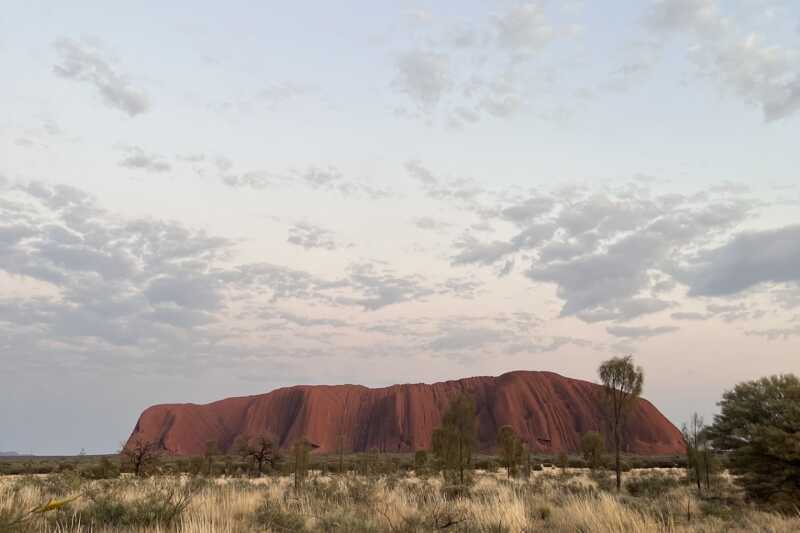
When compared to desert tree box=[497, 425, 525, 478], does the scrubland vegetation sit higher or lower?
higher

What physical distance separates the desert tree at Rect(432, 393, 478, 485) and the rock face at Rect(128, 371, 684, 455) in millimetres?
86237

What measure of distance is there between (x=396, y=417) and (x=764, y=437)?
136547 millimetres

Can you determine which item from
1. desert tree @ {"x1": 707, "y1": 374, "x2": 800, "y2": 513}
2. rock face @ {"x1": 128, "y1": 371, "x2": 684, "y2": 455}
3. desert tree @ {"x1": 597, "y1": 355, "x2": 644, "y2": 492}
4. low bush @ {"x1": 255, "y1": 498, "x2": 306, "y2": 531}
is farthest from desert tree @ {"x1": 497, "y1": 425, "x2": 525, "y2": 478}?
rock face @ {"x1": 128, "y1": 371, "x2": 684, "y2": 455}

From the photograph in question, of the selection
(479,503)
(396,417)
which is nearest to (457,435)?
(479,503)

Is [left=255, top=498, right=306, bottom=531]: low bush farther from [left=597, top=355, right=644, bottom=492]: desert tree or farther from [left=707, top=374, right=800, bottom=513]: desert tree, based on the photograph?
[left=597, top=355, right=644, bottom=492]: desert tree

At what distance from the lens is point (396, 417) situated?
14612 cm

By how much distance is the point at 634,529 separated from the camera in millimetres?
7543

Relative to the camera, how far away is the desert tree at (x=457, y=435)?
38875mm

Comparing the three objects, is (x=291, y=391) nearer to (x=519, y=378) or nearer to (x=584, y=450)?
(x=519, y=378)

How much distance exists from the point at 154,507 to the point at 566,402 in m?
143

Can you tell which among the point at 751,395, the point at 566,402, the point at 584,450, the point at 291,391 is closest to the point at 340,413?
the point at 291,391

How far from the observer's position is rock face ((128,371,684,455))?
13050 cm

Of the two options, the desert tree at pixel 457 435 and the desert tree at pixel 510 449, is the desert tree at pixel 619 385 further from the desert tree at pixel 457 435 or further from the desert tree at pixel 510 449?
the desert tree at pixel 510 449

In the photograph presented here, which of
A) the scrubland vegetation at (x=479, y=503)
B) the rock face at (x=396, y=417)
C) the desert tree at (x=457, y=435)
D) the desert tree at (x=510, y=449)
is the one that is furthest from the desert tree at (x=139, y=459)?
the rock face at (x=396, y=417)
